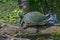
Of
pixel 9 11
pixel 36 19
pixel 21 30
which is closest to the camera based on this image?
pixel 21 30

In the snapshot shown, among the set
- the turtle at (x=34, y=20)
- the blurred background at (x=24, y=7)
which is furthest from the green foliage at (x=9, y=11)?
the turtle at (x=34, y=20)

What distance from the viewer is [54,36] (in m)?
4.02

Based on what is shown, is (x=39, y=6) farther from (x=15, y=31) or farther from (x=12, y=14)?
(x=15, y=31)

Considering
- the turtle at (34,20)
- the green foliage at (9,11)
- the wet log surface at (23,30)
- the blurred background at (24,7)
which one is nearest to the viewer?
the wet log surface at (23,30)

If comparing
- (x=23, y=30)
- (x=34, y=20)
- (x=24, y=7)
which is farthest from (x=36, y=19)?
(x=24, y=7)

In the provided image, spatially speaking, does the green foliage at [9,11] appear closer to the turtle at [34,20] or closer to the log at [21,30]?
the turtle at [34,20]

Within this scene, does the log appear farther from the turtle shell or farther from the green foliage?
the green foliage

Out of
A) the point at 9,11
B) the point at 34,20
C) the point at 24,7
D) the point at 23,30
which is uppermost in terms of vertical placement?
the point at 24,7

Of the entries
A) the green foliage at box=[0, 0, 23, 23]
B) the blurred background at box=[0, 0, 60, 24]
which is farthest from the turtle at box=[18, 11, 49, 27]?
the blurred background at box=[0, 0, 60, 24]

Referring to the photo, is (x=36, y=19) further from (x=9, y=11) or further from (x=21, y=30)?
(x=9, y=11)

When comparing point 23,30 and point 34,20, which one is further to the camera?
point 34,20

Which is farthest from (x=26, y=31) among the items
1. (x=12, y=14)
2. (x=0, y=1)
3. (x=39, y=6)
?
(x=0, y=1)

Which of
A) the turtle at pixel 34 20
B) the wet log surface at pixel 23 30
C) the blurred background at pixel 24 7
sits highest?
the blurred background at pixel 24 7

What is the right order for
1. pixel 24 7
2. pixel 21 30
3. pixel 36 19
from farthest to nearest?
pixel 24 7, pixel 36 19, pixel 21 30
